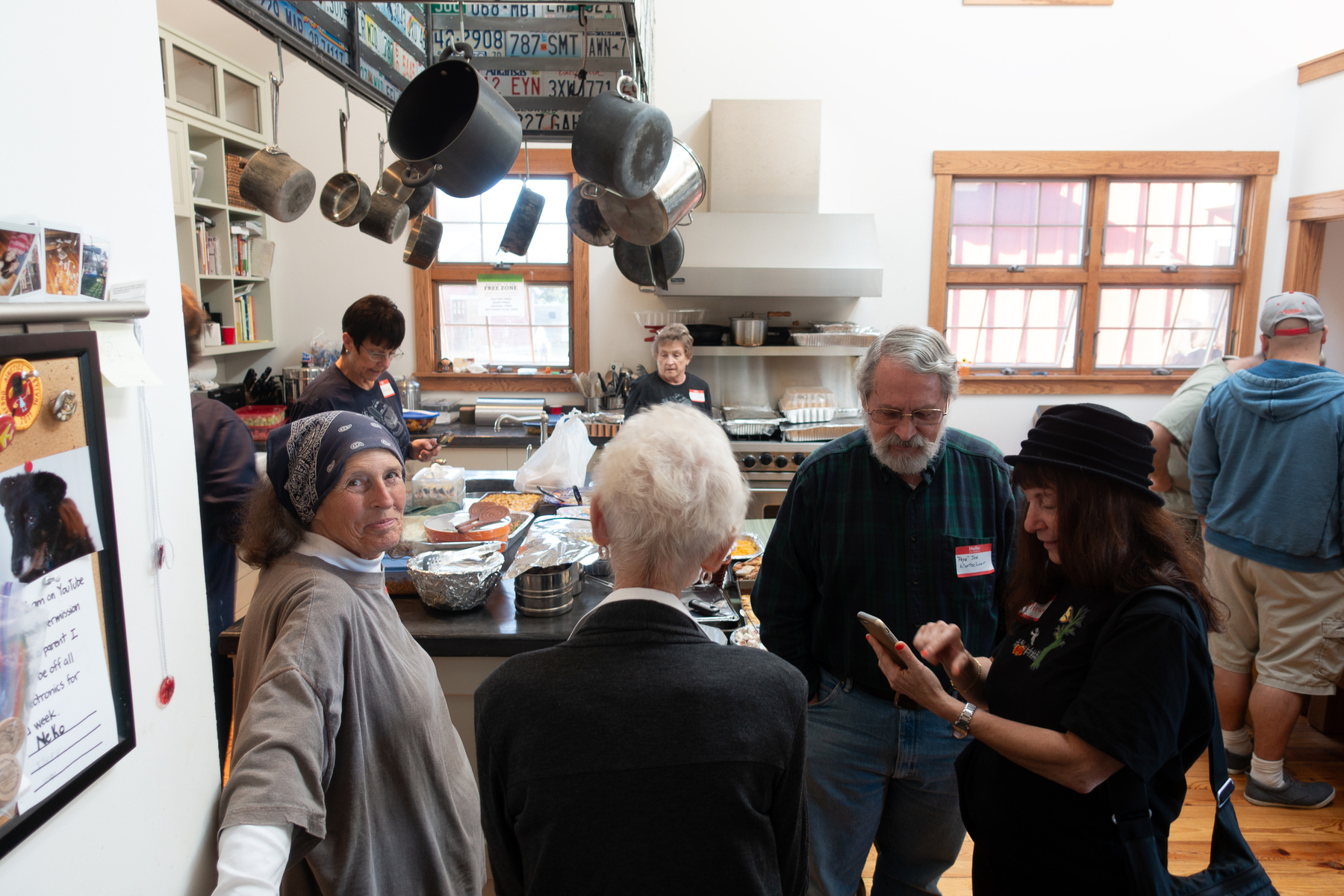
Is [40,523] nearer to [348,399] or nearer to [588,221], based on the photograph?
[588,221]

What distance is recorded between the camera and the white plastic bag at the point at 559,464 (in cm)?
312

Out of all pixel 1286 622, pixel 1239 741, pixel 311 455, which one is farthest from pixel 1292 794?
pixel 311 455

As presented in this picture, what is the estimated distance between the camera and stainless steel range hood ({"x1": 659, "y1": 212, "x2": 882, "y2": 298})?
4.43m

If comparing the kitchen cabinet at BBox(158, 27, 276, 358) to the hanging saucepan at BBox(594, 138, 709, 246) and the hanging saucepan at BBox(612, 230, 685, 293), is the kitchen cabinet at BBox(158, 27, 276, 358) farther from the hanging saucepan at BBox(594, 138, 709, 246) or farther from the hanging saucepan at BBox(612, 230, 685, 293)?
the hanging saucepan at BBox(594, 138, 709, 246)

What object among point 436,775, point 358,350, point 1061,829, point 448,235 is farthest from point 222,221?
point 1061,829

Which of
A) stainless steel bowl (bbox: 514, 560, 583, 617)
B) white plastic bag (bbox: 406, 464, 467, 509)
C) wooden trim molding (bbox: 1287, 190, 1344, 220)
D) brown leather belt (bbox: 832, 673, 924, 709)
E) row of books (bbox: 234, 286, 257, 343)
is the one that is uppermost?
wooden trim molding (bbox: 1287, 190, 1344, 220)

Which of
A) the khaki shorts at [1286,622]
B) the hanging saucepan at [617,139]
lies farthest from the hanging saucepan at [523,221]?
the khaki shorts at [1286,622]

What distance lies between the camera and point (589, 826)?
0.96m

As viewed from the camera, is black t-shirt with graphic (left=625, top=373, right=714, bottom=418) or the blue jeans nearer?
the blue jeans

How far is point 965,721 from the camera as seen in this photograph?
4.43 ft

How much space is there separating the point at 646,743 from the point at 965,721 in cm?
68

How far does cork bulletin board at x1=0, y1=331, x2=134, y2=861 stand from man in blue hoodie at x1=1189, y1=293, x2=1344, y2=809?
3.24 meters

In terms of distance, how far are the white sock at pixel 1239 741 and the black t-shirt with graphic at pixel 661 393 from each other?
2.61 metres

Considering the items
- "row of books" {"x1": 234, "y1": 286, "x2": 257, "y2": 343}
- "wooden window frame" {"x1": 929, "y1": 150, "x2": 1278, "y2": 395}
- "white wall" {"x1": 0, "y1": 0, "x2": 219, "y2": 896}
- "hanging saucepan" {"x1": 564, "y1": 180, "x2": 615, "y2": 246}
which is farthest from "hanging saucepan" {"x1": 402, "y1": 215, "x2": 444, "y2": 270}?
"wooden window frame" {"x1": 929, "y1": 150, "x2": 1278, "y2": 395}
